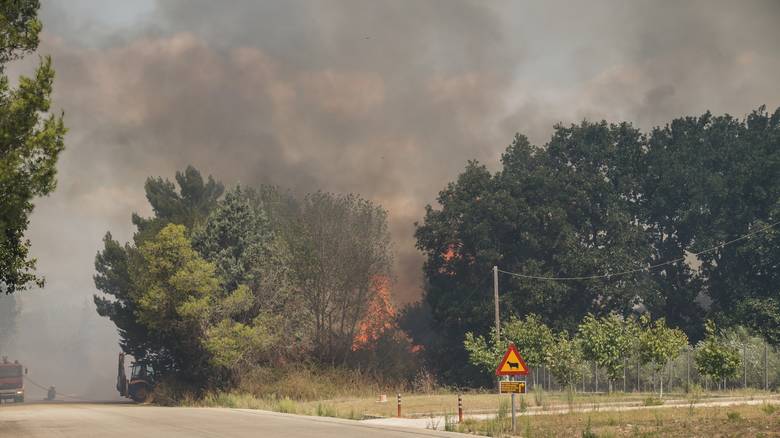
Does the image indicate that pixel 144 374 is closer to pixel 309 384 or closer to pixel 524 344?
pixel 309 384

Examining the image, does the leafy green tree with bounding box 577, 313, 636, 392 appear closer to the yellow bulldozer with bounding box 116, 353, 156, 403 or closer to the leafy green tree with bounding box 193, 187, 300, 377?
the leafy green tree with bounding box 193, 187, 300, 377

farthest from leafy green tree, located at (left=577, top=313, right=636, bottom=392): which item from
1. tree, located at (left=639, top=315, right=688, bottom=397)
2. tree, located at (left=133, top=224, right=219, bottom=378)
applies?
tree, located at (left=133, top=224, right=219, bottom=378)

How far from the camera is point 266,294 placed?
62.5 meters

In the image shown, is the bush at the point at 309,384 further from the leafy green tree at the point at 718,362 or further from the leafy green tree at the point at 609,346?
the leafy green tree at the point at 718,362

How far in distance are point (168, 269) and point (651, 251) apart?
133 feet

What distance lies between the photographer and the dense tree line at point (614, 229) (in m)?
72.2

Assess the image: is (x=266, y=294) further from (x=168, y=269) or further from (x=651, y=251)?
(x=651, y=251)

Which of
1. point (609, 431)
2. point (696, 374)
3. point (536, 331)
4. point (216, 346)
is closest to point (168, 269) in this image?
point (216, 346)

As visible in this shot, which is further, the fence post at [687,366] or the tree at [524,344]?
the tree at [524,344]

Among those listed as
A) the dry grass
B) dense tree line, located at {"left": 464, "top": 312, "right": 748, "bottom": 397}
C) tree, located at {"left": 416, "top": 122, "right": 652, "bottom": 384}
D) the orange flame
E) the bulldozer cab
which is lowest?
the dry grass

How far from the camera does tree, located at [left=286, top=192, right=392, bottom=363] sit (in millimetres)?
69188

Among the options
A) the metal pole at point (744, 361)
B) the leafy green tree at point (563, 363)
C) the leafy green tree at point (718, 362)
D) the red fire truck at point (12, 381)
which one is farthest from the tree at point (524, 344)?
the red fire truck at point (12, 381)

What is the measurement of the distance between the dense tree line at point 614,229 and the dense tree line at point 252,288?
9331 mm

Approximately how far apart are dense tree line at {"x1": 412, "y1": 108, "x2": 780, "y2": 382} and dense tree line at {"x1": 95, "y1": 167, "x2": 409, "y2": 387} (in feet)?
30.6
